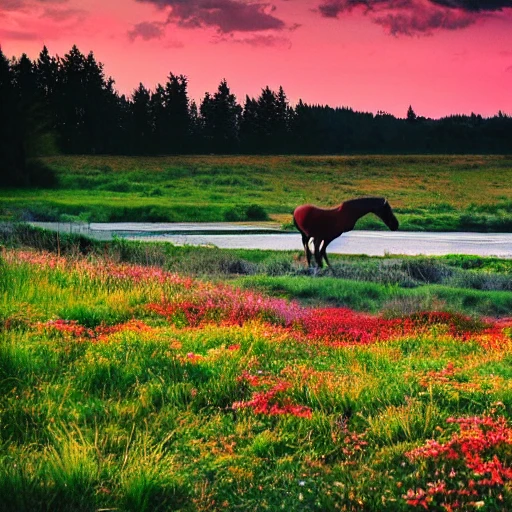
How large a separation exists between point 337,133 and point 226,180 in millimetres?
27642

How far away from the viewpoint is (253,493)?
5289mm

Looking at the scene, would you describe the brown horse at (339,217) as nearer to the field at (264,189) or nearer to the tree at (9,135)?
the field at (264,189)

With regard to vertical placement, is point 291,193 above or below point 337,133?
below

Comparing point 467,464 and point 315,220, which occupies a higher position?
point 315,220

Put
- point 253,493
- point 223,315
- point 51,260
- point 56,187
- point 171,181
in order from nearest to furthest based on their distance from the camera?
point 253,493, point 223,315, point 51,260, point 56,187, point 171,181

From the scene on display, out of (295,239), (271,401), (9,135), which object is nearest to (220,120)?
(9,135)

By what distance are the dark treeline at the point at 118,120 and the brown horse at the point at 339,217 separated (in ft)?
132

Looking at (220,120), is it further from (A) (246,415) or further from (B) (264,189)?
(A) (246,415)

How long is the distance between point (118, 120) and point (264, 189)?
1687cm

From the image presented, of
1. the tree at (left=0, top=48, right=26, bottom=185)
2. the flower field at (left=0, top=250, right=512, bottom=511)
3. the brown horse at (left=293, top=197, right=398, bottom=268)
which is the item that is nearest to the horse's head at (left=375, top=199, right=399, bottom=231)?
the brown horse at (left=293, top=197, right=398, bottom=268)

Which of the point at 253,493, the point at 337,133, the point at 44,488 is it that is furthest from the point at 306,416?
the point at 337,133

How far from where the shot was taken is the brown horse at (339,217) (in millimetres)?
19234

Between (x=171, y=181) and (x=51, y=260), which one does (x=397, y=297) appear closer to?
(x=51, y=260)

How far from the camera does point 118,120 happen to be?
70438 millimetres
